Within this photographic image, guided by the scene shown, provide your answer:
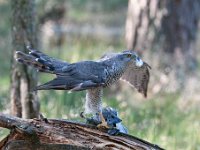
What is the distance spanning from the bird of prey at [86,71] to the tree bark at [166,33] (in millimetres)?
3813

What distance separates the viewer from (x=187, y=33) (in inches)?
376

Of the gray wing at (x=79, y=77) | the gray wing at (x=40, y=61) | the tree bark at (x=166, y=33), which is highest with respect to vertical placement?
the tree bark at (x=166, y=33)

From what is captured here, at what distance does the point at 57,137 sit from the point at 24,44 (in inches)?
81.2

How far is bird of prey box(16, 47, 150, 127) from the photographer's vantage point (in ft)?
13.5

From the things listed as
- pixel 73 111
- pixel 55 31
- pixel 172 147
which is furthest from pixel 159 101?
pixel 55 31

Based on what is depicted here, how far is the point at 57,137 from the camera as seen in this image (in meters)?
4.17

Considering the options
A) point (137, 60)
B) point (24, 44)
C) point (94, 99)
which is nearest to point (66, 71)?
point (94, 99)

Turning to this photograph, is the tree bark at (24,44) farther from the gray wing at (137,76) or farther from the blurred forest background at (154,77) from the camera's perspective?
the gray wing at (137,76)

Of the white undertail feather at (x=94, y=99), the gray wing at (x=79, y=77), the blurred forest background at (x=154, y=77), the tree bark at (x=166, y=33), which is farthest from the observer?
the tree bark at (x=166, y=33)

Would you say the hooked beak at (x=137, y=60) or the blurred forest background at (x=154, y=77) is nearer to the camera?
the hooked beak at (x=137, y=60)

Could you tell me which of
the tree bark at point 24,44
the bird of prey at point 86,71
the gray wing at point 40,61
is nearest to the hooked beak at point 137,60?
the bird of prey at point 86,71

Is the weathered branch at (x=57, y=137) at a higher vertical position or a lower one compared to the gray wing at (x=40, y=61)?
lower

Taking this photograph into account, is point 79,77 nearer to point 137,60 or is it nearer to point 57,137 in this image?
point 57,137

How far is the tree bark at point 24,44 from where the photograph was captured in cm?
597
